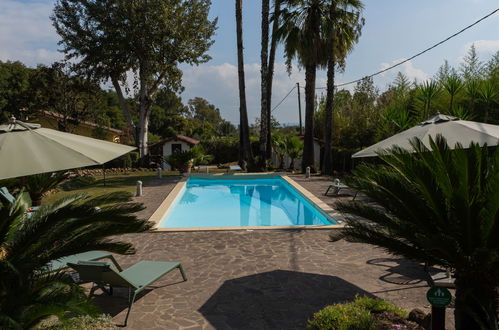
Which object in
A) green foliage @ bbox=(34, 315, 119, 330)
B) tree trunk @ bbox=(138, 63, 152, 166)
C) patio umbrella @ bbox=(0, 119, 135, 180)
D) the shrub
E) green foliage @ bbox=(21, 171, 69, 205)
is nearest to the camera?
the shrub

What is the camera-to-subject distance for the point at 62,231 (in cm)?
409

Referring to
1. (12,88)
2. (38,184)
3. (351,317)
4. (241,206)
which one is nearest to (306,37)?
(241,206)

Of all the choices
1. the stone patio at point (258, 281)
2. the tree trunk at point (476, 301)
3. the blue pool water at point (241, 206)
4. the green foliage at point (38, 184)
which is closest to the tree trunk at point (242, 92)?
the blue pool water at point (241, 206)

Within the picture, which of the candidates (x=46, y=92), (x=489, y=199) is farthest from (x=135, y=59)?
(x=489, y=199)

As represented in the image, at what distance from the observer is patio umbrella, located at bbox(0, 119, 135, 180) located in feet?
13.6

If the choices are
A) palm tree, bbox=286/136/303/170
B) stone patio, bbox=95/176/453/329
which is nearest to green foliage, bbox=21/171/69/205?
stone patio, bbox=95/176/453/329

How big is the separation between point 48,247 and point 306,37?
18.8 m

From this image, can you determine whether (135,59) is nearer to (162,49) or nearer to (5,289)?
(162,49)

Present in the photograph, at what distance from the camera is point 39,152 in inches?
175

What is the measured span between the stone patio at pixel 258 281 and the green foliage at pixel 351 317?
1.91ft

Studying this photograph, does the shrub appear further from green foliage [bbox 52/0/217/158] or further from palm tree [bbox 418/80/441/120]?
green foliage [bbox 52/0/217/158]

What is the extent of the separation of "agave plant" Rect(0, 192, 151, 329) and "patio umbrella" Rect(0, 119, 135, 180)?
422mm

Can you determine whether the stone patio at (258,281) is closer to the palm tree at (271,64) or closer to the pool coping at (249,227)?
the pool coping at (249,227)

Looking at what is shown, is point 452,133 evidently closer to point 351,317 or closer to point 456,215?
point 456,215
